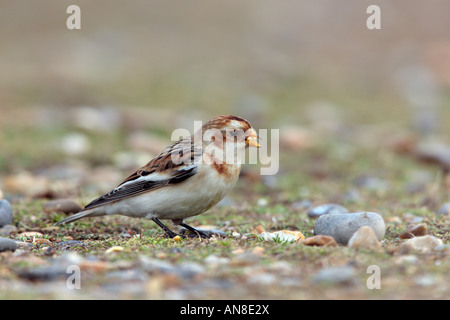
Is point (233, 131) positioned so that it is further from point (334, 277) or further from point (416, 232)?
point (334, 277)

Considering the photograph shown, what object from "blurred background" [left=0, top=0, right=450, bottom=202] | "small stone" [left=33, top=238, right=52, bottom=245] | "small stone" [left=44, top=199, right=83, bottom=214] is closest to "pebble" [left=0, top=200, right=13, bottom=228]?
"small stone" [left=44, top=199, right=83, bottom=214]

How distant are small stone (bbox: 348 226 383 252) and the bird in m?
1.21

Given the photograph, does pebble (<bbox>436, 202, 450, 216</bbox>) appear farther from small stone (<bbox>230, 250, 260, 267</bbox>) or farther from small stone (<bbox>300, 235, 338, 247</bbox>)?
small stone (<bbox>230, 250, 260, 267</bbox>)

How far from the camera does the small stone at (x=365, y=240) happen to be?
4.20 m

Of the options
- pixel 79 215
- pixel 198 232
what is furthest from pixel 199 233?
pixel 79 215

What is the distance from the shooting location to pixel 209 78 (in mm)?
14281

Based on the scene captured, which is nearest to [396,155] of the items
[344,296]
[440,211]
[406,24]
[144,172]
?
[440,211]

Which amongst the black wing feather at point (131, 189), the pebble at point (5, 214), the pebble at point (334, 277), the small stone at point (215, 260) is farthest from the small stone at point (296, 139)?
the pebble at point (334, 277)

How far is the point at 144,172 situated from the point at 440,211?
2.71 meters

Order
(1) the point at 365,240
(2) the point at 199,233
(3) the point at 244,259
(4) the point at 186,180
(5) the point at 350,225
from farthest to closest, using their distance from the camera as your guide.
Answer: (2) the point at 199,233 → (4) the point at 186,180 → (5) the point at 350,225 → (1) the point at 365,240 → (3) the point at 244,259

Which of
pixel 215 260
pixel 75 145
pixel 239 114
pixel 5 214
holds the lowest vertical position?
pixel 215 260

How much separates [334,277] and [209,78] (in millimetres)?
10975

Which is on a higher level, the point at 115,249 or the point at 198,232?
the point at 198,232

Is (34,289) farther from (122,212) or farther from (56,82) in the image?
(56,82)
